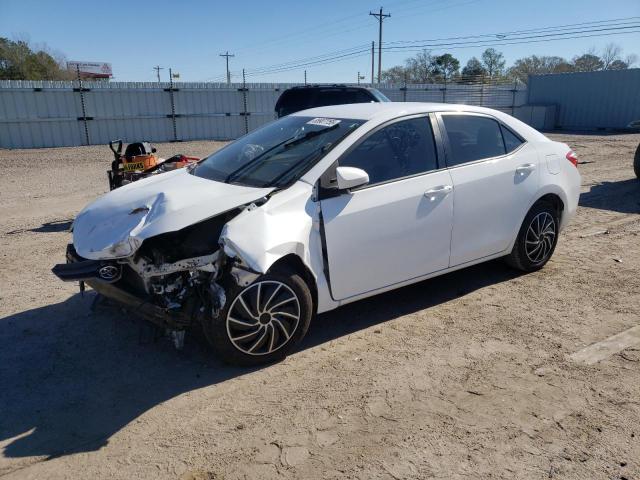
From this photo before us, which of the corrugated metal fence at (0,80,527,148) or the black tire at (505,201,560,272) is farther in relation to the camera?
the corrugated metal fence at (0,80,527,148)

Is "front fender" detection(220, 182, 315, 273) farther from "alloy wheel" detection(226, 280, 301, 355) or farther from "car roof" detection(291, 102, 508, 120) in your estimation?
"car roof" detection(291, 102, 508, 120)

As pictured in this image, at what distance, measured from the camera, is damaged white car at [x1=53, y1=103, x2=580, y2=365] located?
3.46 metres

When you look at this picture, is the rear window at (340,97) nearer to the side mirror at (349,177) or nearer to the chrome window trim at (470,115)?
the chrome window trim at (470,115)

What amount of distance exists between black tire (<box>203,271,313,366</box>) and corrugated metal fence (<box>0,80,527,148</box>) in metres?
18.0

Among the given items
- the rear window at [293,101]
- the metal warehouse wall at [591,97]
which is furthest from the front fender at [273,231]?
the metal warehouse wall at [591,97]

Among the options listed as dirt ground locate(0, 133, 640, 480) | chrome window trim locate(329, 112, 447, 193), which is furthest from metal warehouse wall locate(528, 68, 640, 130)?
chrome window trim locate(329, 112, 447, 193)

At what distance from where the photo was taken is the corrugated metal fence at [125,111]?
59.7 ft

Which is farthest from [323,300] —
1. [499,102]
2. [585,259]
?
[499,102]

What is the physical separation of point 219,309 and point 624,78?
2888cm

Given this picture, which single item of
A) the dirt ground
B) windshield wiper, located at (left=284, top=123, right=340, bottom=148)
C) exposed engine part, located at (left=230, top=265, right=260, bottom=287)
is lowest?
the dirt ground

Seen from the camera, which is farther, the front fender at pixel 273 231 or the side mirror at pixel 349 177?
the side mirror at pixel 349 177

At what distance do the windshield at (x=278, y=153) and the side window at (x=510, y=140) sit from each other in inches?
64.5

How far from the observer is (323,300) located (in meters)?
3.88

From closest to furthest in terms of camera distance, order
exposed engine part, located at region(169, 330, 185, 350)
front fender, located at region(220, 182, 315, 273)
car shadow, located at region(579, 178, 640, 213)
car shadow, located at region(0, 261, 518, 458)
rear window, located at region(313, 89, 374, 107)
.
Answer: car shadow, located at region(0, 261, 518, 458) < front fender, located at region(220, 182, 315, 273) < exposed engine part, located at region(169, 330, 185, 350) < car shadow, located at region(579, 178, 640, 213) < rear window, located at region(313, 89, 374, 107)
